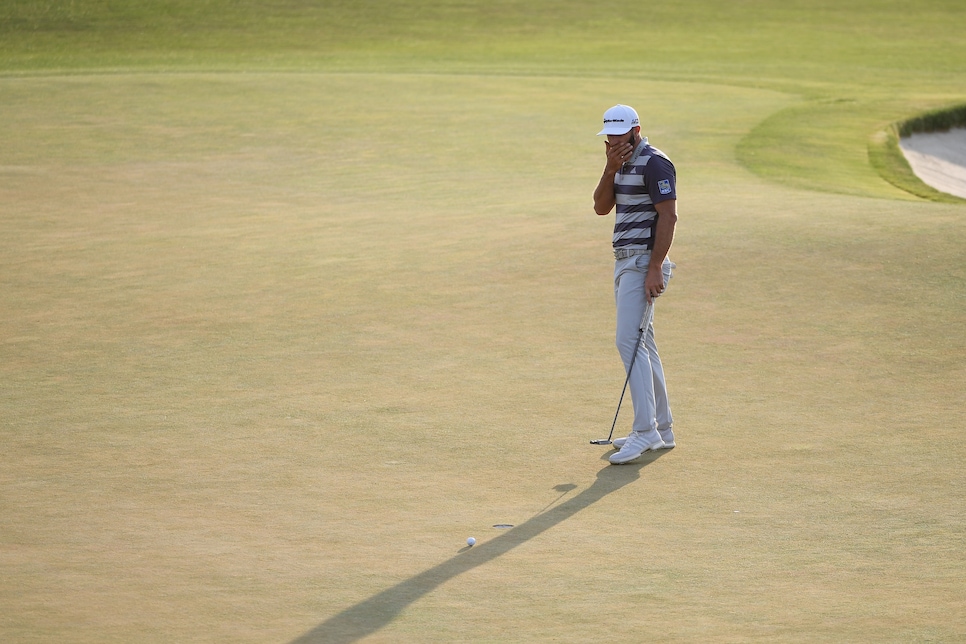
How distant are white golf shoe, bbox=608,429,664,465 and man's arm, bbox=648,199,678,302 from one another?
92cm

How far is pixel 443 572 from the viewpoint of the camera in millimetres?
5910

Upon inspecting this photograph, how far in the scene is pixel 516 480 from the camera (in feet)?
23.9

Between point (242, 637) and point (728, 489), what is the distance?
3162mm

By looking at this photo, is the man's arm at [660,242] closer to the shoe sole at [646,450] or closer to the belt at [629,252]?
the belt at [629,252]

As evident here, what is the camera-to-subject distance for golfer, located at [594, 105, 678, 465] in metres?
7.62

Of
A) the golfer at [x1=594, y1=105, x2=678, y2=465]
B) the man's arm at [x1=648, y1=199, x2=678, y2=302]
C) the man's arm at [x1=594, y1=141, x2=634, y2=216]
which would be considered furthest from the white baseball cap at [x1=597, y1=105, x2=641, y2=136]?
the man's arm at [x1=648, y1=199, x2=678, y2=302]

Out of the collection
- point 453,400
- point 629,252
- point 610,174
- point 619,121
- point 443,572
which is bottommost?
point 443,572

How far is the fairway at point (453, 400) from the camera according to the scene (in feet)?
18.5

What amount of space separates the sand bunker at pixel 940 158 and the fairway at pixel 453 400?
191 centimetres

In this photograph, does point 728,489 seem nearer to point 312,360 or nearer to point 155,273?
point 312,360

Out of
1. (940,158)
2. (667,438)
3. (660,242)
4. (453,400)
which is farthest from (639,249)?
(940,158)

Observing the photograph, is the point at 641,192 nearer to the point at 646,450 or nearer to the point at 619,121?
the point at 619,121

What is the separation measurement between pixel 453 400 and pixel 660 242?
79.9 inches

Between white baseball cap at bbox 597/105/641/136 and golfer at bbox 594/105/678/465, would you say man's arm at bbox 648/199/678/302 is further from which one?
white baseball cap at bbox 597/105/641/136
